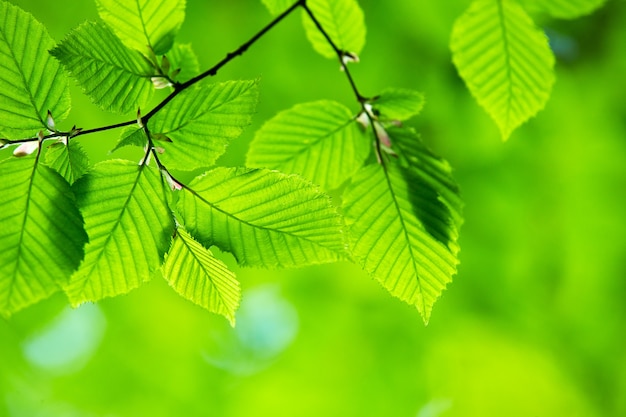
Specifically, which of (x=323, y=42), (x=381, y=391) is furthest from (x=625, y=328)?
(x=323, y=42)

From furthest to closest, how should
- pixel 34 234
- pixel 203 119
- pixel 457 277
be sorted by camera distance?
pixel 457 277 < pixel 203 119 < pixel 34 234

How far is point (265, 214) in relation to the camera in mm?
574

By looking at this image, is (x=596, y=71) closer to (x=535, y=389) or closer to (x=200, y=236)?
(x=535, y=389)

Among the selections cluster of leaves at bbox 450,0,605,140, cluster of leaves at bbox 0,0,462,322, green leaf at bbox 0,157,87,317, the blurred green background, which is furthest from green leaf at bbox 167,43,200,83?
the blurred green background

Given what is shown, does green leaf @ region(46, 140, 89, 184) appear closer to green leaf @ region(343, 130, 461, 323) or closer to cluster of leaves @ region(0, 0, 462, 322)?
cluster of leaves @ region(0, 0, 462, 322)

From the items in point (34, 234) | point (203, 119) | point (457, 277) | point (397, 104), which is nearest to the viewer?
point (34, 234)

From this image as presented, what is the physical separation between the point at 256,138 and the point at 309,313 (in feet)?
10.8

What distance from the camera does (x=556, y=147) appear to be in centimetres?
380

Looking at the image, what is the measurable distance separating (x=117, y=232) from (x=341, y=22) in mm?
445

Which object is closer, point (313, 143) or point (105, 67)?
point (105, 67)

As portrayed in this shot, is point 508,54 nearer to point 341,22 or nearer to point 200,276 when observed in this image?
point 341,22

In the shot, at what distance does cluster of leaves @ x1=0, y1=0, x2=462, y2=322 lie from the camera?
1.66ft

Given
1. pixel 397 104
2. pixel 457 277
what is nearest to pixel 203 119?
pixel 397 104

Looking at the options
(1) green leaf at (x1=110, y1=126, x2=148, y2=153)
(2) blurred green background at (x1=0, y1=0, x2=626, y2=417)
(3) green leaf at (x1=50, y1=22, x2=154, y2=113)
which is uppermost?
(3) green leaf at (x1=50, y1=22, x2=154, y2=113)
